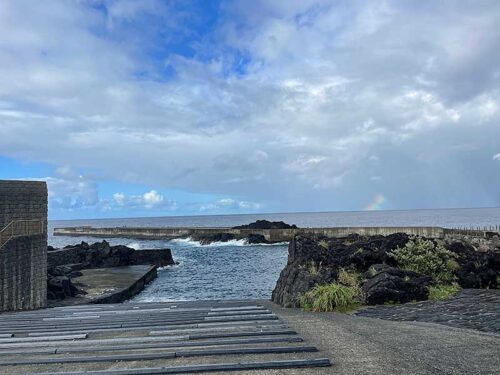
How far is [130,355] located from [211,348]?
1011 millimetres

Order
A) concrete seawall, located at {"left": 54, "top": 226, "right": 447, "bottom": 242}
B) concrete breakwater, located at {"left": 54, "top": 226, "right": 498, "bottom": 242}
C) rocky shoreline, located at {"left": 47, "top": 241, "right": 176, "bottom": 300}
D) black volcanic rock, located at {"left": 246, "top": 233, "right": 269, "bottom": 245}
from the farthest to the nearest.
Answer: black volcanic rock, located at {"left": 246, "top": 233, "right": 269, "bottom": 245} < concrete seawall, located at {"left": 54, "top": 226, "right": 447, "bottom": 242} < concrete breakwater, located at {"left": 54, "top": 226, "right": 498, "bottom": 242} < rocky shoreline, located at {"left": 47, "top": 241, "right": 176, "bottom": 300}

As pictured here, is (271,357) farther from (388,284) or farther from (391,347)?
(388,284)

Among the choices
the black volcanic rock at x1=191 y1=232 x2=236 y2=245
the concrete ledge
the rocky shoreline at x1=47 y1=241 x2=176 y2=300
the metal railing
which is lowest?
the concrete ledge

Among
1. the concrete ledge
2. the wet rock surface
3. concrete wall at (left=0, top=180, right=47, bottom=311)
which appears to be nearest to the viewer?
the wet rock surface

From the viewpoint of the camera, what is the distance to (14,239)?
15.3 metres

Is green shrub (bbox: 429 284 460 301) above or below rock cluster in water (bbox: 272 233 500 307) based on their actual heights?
below

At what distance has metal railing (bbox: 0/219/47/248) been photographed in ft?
49.6

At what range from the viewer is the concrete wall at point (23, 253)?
589 inches

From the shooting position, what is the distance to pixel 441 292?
1158cm

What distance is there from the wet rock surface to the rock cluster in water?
588 millimetres

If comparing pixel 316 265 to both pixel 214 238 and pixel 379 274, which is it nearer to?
pixel 379 274

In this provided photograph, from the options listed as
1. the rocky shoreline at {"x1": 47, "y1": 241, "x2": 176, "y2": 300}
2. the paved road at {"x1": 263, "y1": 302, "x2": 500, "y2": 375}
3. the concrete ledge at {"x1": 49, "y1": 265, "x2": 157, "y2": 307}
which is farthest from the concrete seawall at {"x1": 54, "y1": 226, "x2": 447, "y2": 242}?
the paved road at {"x1": 263, "y1": 302, "x2": 500, "y2": 375}

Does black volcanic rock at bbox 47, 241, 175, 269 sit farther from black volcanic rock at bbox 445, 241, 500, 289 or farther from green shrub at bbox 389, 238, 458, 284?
black volcanic rock at bbox 445, 241, 500, 289

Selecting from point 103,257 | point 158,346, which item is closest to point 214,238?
point 103,257
